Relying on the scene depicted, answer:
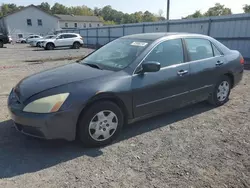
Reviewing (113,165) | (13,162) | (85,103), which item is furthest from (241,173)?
(13,162)

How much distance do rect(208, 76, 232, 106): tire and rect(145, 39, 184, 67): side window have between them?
125 cm

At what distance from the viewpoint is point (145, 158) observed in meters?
3.11

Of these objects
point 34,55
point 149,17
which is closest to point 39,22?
point 34,55

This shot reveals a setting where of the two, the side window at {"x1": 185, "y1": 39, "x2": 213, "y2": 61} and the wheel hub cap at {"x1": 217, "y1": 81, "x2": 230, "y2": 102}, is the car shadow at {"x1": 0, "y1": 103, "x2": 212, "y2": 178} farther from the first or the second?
the wheel hub cap at {"x1": 217, "y1": 81, "x2": 230, "y2": 102}

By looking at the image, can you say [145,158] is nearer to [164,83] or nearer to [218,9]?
[164,83]

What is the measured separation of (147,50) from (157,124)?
134cm

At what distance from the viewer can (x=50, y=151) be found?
329cm

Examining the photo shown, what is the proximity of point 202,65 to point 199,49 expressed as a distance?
13.8 inches

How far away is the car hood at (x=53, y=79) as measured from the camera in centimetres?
321

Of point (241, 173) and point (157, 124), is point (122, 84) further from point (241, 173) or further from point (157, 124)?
point (241, 173)

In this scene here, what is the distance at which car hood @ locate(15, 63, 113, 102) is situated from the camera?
321cm

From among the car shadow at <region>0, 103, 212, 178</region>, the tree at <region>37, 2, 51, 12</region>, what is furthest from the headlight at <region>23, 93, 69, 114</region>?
the tree at <region>37, 2, 51, 12</region>

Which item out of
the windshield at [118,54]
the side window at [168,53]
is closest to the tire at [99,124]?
the windshield at [118,54]

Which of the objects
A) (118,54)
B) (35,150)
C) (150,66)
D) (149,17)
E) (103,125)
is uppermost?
(149,17)
